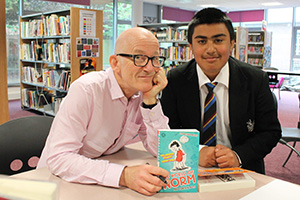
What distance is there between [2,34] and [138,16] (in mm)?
9551

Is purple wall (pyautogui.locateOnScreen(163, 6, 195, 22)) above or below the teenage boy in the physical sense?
above

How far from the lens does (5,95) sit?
334cm

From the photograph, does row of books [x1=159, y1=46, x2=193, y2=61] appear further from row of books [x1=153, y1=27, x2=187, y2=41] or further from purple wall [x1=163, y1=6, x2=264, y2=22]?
purple wall [x1=163, y1=6, x2=264, y2=22]

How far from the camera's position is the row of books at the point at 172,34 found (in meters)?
7.13

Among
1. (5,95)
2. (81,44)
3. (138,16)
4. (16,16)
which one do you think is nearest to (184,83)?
(5,95)

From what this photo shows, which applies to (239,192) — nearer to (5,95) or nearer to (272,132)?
(272,132)

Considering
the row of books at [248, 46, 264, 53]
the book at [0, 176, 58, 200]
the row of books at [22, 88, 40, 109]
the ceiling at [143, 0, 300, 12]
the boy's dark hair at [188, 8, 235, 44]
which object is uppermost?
the ceiling at [143, 0, 300, 12]

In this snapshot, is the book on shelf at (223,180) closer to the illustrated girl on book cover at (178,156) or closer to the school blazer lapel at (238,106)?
the illustrated girl on book cover at (178,156)

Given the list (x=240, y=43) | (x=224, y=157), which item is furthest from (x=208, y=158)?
(x=240, y=43)

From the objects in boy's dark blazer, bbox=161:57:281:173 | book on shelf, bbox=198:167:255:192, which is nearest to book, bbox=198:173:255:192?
book on shelf, bbox=198:167:255:192

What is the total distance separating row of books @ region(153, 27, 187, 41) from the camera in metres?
7.13

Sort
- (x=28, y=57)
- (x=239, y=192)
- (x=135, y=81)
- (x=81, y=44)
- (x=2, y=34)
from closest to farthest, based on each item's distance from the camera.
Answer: (x=239, y=192) < (x=135, y=81) < (x=2, y=34) < (x=81, y=44) < (x=28, y=57)

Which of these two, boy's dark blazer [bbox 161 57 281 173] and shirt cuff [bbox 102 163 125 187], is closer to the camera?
shirt cuff [bbox 102 163 125 187]

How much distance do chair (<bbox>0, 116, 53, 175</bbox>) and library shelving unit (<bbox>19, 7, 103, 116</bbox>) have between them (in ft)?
12.3
